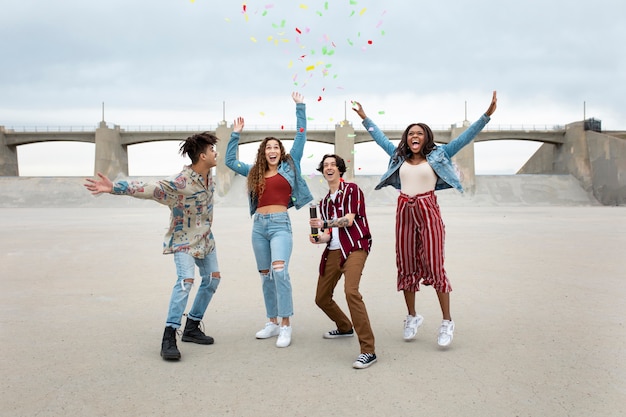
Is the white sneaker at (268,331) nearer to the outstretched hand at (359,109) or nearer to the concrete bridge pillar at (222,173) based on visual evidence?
the outstretched hand at (359,109)

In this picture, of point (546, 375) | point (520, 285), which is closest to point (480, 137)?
point (520, 285)

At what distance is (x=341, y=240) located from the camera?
4328 millimetres

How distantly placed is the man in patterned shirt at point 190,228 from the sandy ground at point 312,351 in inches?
11.9

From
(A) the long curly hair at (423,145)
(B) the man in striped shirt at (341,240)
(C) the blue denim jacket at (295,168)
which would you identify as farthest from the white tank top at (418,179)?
(C) the blue denim jacket at (295,168)

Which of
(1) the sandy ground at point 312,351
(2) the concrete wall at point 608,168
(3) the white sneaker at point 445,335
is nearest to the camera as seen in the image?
(1) the sandy ground at point 312,351

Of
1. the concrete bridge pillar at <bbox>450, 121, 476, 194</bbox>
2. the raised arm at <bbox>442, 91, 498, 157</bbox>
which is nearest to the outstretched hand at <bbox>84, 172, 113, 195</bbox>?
the raised arm at <bbox>442, 91, 498, 157</bbox>

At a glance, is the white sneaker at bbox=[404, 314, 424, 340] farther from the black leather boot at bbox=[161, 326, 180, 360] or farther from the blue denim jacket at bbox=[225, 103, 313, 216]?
the black leather boot at bbox=[161, 326, 180, 360]

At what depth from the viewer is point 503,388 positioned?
338 cm

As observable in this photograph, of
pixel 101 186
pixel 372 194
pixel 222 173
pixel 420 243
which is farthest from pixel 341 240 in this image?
pixel 222 173

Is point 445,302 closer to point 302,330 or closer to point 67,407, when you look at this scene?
point 302,330

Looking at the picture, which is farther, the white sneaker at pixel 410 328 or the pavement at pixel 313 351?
the white sneaker at pixel 410 328

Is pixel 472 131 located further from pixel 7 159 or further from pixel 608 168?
pixel 7 159

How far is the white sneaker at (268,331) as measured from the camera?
4.62m

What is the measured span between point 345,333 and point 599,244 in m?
8.78
